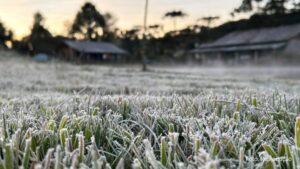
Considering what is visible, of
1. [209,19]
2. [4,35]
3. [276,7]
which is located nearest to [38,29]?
[4,35]

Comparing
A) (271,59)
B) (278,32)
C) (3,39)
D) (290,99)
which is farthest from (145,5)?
(290,99)

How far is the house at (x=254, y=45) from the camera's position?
Answer: 3906cm

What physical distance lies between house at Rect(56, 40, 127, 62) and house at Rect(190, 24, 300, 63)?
450 inches

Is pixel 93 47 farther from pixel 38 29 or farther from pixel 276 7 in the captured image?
pixel 276 7

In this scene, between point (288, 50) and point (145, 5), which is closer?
point (145, 5)

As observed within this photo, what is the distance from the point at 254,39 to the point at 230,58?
3138mm

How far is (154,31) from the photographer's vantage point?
5622 centimetres

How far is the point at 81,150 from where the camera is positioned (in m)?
0.82

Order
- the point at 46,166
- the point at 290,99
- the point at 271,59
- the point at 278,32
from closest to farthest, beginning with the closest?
the point at 46,166, the point at 290,99, the point at 271,59, the point at 278,32

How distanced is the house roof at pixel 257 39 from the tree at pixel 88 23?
17284mm

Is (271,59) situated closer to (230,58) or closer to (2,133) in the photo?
(230,58)

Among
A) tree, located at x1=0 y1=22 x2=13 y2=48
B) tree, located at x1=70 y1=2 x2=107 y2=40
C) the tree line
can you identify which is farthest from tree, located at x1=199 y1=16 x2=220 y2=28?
tree, located at x1=0 y1=22 x2=13 y2=48

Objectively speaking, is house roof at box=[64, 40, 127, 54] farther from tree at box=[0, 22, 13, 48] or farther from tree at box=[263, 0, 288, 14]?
tree at box=[263, 0, 288, 14]

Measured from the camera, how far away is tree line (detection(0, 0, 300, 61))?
1925 inches
